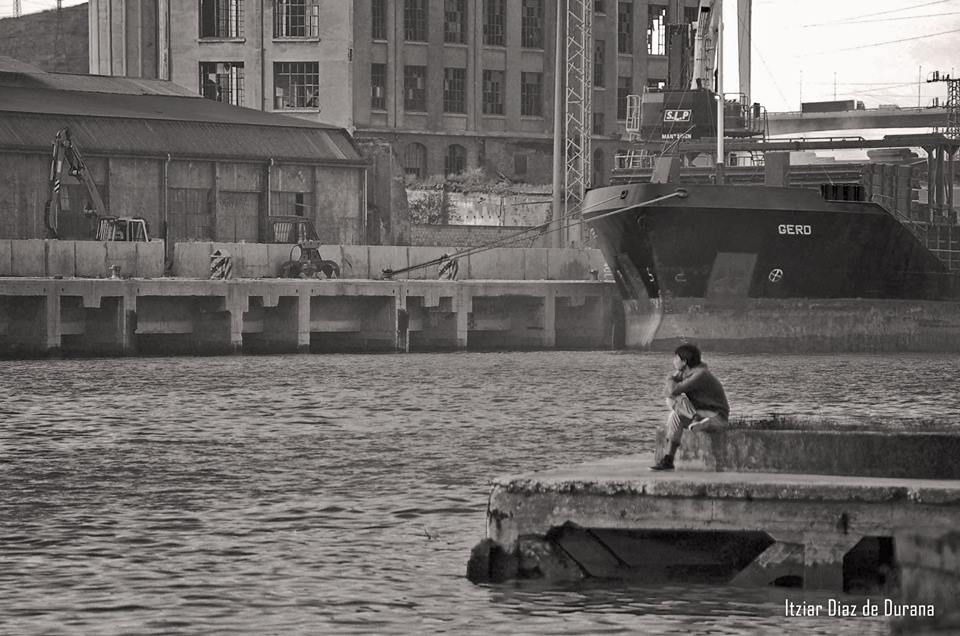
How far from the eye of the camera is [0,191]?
58.3m

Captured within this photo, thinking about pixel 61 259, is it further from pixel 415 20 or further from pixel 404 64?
pixel 415 20

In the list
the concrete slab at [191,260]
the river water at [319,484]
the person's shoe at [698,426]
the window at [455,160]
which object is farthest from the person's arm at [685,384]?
the window at [455,160]

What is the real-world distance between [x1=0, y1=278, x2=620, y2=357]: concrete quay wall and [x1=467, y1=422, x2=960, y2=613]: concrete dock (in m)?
33.6

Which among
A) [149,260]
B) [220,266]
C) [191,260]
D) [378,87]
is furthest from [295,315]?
[378,87]

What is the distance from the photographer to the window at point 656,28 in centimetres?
8925

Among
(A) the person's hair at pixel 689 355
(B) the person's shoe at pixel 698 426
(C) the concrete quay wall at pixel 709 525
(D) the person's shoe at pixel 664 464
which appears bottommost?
(C) the concrete quay wall at pixel 709 525

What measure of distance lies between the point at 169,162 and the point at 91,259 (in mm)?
12855

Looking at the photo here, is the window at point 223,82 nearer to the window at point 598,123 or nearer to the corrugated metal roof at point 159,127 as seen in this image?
the corrugated metal roof at point 159,127

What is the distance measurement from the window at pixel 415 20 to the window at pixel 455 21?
1.11 m

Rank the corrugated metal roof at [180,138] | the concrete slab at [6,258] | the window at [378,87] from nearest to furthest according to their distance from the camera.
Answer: the concrete slab at [6,258]
the corrugated metal roof at [180,138]
the window at [378,87]

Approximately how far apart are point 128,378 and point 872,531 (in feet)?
97.3

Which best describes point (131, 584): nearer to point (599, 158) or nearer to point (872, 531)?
point (872, 531)

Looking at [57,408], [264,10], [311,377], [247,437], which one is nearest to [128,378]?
[311,377]

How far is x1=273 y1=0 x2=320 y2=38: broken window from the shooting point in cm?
7619
